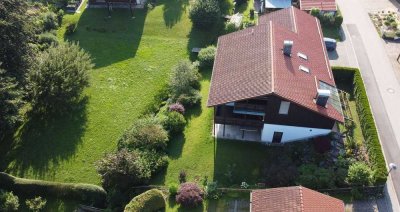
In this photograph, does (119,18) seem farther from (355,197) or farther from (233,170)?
(355,197)

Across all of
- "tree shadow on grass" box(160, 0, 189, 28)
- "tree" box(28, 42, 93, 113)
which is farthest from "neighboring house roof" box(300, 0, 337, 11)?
"tree" box(28, 42, 93, 113)

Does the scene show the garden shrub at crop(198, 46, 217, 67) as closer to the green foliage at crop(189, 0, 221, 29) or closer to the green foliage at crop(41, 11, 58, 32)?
the green foliage at crop(189, 0, 221, 29)

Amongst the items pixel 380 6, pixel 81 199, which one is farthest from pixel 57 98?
pixel 380 6

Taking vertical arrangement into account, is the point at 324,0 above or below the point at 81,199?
above

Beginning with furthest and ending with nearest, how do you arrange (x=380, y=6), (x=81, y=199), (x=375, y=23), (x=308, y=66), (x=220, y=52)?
1. (x=380, y=6)
2. (x=375, y=23)
3. (x=220, y=52)
4. (x=308, y=66)
5. (x=81, y=199)

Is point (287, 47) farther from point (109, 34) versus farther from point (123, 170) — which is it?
point (109, 34)

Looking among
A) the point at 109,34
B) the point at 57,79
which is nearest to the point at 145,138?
the point at 57,79

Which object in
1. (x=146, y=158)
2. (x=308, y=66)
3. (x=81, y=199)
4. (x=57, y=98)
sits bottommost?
(x=81, y=199)
